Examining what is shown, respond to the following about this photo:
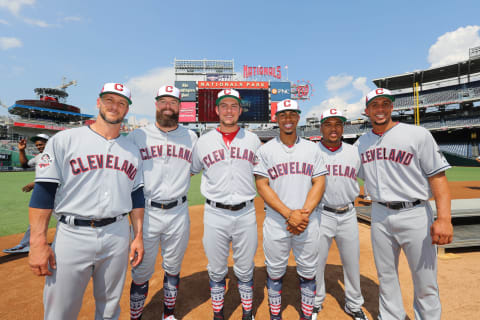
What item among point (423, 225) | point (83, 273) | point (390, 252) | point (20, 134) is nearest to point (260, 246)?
point (390, 252)

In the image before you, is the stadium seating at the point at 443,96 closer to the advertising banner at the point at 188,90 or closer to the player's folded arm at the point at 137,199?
the advertising banner at the point at 188,90

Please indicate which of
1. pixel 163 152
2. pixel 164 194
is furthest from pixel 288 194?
pixel 163 152

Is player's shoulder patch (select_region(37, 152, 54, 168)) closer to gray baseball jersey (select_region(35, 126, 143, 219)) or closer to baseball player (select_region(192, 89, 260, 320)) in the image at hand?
gray baseball jersey (select_region(35, 126, 143, 219))

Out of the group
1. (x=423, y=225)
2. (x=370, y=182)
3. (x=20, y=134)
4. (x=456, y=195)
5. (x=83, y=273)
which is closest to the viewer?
(x=83, y=273)

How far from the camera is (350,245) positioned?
2.61 m

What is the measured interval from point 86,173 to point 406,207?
299 centimetres

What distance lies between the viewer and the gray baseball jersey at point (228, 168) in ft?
8.12

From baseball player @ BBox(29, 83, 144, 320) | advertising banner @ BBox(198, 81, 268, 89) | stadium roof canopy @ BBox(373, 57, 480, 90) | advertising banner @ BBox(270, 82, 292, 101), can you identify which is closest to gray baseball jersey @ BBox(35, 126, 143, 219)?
baseball player @ BBox(29, 83, 144, 320)

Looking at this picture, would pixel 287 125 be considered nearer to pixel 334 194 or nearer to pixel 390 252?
pixel 334 194

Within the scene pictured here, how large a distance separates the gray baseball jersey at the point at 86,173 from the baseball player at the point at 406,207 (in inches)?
99.9

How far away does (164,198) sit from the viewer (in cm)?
244

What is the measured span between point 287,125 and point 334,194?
99cm

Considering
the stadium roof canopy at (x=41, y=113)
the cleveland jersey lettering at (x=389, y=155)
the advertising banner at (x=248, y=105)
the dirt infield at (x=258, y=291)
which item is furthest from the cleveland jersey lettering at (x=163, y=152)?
the stadium roof canopy at (x=41, y=113)

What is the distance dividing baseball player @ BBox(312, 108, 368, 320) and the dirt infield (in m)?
0.24
